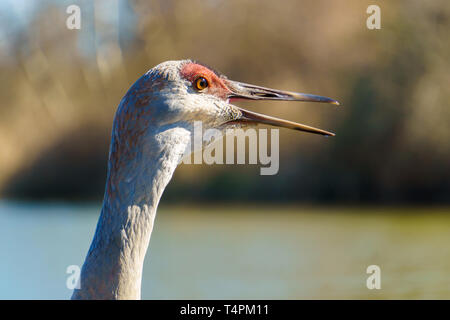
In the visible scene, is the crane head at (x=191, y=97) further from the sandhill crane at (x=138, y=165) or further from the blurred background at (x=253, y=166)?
the blurred background at (x=253, y=166)

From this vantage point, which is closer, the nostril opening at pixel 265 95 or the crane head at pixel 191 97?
the crane head at pixel 191 97

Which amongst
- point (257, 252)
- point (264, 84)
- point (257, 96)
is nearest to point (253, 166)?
point (264, 84)

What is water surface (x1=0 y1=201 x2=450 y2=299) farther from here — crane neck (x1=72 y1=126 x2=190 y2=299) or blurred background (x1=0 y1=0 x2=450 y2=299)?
crane neck (x1=72 y1=126 x2=190 y2=299)

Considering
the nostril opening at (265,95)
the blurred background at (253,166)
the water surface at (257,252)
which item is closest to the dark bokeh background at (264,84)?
the blurred background at (253,166)

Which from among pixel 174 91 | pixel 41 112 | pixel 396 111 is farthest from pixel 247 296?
pixel 41 112

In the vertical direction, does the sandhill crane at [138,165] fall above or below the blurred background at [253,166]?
below

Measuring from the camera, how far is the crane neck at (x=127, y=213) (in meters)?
2.87

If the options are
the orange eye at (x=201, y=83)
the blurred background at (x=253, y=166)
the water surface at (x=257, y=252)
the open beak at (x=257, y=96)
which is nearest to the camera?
the orange eye at (x=201, y=83)

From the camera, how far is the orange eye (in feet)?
11.3

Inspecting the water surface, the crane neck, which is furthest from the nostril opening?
the water surface

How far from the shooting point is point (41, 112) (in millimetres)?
20172

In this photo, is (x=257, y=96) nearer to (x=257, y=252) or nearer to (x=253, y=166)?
(x=257, y=252)

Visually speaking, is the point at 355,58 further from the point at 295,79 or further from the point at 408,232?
the point at 408,232

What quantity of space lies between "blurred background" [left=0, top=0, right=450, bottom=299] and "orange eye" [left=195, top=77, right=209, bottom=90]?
610 centimetres
